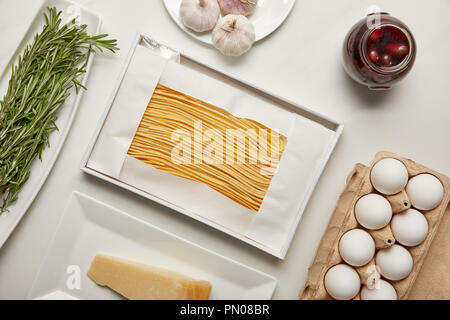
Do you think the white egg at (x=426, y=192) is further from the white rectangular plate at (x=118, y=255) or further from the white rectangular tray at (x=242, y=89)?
the white rectangular plate at (x=118, y=255)

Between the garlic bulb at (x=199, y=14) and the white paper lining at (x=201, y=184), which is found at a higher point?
the garlic bulb at (x=199, y=14)

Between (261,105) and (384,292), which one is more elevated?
(261,105)

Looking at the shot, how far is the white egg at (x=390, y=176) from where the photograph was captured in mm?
683

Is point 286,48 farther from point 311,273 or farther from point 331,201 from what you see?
point 311,273

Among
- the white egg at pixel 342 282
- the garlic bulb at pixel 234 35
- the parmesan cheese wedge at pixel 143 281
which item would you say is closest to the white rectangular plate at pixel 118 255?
the parmesan cheese wedge at pixel 143 281

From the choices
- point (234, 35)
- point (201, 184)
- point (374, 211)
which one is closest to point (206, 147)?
point (201, 184)

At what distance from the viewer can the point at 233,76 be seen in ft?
2.60

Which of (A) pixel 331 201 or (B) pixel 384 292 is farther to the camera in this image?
(A) pixel 331 201

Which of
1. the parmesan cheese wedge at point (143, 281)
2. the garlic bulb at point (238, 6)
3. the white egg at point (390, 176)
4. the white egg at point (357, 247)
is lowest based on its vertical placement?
the parmesan cheese wedge at point (143, 281)

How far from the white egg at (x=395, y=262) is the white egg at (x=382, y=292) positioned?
0.7 inches

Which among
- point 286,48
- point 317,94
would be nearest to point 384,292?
point 317,94

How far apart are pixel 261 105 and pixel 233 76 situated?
9cm

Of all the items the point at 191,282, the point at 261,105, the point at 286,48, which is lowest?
the point at 191,282

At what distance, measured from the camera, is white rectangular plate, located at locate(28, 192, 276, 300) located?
81cm
